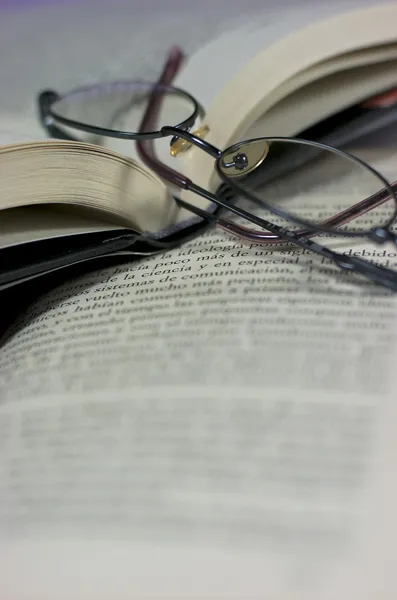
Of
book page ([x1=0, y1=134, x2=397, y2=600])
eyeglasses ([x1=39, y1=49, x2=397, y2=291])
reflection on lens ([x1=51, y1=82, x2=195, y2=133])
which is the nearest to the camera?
book page ([x1=0, y1=134, x2=397, y2=600])

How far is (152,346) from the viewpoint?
40 cm

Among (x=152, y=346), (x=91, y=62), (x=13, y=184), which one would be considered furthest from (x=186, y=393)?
(x=91, y=62)

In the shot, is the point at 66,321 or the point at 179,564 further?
the point at 66,321

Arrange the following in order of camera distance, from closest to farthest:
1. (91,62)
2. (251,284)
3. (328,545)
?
(328,545) < (251,284) < (91,62)

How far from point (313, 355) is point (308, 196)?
6.8 inches

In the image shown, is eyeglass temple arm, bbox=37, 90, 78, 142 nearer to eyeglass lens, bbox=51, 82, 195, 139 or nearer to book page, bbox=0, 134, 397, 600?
eyeglass lens, bbox=51, 82, 195, 139

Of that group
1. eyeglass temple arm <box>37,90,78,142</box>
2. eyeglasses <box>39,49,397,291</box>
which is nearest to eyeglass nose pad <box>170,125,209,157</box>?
eyeglasses <box>39,49,397,291</box>

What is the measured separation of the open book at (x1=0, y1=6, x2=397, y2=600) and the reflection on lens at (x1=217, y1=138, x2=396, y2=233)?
0.12 ft

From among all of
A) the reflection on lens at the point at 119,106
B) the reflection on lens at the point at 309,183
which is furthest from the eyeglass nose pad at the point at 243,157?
the reflection on lens at the point at 119,106

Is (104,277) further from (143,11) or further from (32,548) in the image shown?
(143,11)

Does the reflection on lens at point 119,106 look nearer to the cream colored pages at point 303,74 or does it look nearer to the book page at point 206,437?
the cream colored pages at point 303,74

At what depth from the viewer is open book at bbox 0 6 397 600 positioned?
31cm

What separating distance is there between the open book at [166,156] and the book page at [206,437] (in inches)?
1.9

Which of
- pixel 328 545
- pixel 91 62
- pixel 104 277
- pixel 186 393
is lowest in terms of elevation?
pixel 328 545
